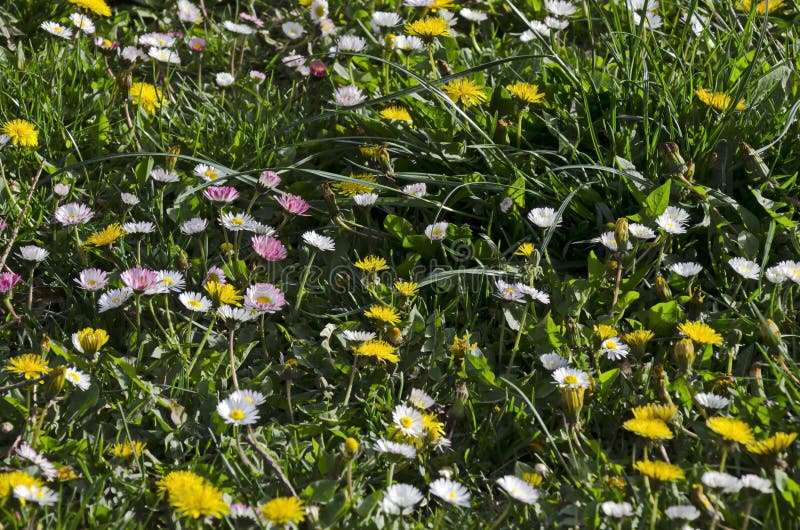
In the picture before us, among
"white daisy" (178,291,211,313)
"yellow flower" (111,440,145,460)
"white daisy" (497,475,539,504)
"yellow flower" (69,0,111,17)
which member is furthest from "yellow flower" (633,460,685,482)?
"yellow flower" (69,0,111,17)

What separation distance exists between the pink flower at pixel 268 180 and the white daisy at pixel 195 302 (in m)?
0.32

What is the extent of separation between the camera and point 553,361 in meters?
2.05

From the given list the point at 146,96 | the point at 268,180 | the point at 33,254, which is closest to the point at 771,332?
the point at 268,180

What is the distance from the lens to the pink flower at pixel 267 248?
229cm

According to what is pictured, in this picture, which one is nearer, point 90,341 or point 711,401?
point 711,401

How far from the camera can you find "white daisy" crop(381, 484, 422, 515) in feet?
5.55

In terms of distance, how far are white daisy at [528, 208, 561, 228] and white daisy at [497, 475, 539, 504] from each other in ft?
2.50

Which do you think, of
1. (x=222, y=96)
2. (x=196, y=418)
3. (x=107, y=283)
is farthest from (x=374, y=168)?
(x=196, y=418)

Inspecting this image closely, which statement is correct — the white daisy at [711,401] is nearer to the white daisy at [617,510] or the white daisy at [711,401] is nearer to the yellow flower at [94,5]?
the white daisy at [617,510]

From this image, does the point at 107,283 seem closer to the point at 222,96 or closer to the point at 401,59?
the point at 222,96

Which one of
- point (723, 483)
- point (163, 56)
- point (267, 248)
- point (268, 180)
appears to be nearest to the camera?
point (723, 483)

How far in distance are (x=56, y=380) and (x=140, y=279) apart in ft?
1.10

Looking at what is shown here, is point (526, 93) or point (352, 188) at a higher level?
point (526, 93)

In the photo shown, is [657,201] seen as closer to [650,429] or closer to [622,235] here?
[622,235]
